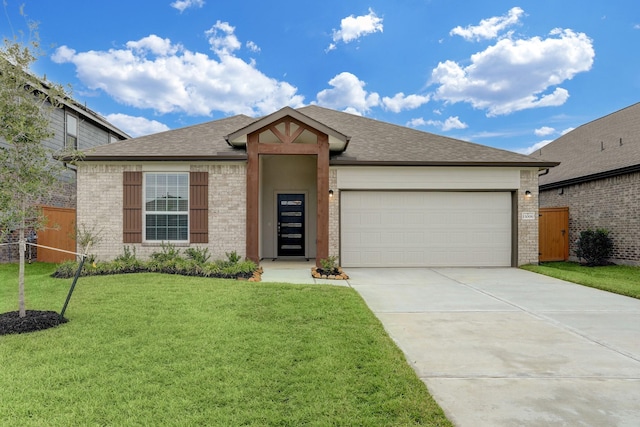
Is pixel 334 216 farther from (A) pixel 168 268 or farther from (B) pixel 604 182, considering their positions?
(B) pixel 604 182

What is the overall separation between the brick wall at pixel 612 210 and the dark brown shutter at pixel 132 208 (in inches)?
568

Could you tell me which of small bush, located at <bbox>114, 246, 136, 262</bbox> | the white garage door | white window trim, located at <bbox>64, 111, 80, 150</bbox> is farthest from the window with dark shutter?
white window trim, located at <bbox>64, 111, 80, 150</bbox>

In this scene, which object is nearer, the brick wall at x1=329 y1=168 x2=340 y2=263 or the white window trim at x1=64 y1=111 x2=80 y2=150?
the brick wall at x1=329 y1=168 x2=340 y2=263

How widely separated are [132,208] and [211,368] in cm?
821

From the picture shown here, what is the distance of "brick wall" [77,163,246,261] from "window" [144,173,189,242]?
384mm

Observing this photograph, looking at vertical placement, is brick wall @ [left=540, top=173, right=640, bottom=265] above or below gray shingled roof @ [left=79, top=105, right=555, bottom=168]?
below

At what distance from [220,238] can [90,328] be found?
5.72 meters

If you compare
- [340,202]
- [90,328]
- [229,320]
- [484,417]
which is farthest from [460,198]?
[90,328]

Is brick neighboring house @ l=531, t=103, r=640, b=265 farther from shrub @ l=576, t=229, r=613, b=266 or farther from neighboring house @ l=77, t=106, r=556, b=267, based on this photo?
neighboring house @ l=77, t=106, r=556, b=267

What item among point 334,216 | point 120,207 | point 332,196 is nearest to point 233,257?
point 334,216

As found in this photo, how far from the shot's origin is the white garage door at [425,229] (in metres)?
10.7

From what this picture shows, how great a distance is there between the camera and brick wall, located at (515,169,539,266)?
10.7 metres

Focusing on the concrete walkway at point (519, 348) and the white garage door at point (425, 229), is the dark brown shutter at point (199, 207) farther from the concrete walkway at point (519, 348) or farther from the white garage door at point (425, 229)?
the concrete walkway at point (519, 348)

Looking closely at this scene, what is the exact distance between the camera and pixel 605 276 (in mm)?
9336
